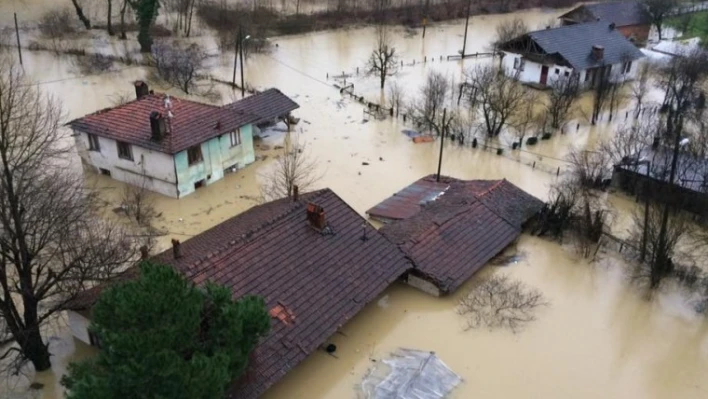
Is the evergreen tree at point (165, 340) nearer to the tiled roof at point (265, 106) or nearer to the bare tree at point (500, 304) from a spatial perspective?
the bare tree at point (500, 304)

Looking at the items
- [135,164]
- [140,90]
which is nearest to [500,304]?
[135,164]

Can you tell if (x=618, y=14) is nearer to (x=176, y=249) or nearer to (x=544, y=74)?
(x=544, y=74)

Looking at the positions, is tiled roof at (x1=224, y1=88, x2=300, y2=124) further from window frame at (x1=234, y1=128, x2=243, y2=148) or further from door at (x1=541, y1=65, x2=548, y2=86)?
door at (x1=541, y1=65, x2=548, y2=86)

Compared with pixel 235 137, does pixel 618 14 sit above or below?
above

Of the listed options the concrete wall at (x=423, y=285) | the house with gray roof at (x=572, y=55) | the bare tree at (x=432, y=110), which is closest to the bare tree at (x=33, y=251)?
the concrete wall at (x=423, y=285)

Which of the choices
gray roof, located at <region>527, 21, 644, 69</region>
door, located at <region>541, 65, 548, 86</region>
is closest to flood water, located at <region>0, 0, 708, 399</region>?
door, located at <region>541, 65, 548, 86</region>
